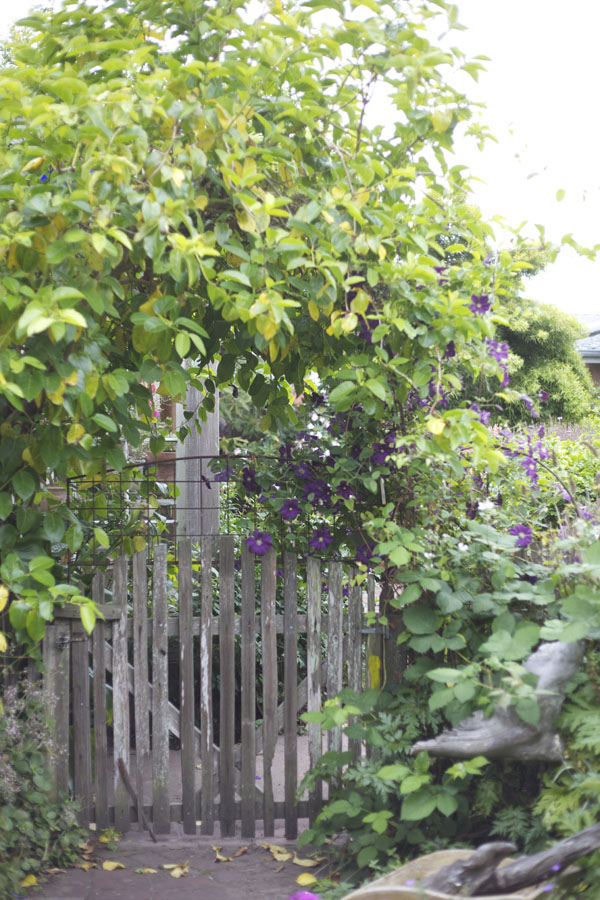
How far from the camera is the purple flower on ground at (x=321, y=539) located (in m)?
3.54

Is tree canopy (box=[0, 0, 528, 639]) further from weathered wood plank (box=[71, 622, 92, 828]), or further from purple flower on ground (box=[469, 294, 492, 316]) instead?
weathered wood plank (box=[71, 622, 92, 828])

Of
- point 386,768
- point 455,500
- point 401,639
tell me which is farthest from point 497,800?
point 455,500

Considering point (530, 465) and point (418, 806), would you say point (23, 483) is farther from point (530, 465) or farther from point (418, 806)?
point (530, 465)

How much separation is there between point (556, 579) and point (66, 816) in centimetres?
213

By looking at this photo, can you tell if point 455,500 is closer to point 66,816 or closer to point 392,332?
point 392,332

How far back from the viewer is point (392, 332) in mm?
2887

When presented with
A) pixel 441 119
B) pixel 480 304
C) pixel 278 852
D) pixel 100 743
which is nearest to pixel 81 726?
pixel 100 743

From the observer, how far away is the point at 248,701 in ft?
12.0

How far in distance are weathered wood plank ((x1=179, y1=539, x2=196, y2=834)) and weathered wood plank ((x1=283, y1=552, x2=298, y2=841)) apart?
0.42 metres

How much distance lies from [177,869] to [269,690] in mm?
802

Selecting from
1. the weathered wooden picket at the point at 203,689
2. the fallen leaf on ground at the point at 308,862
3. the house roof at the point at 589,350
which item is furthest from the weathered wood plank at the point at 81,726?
the house roof at the point at 589,350

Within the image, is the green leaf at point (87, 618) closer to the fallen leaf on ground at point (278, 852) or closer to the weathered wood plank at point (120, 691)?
the weathered wood plank at point (120, 691)

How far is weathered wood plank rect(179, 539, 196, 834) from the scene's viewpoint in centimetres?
362

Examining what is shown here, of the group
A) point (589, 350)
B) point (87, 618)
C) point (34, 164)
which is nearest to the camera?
point (87, 618)
